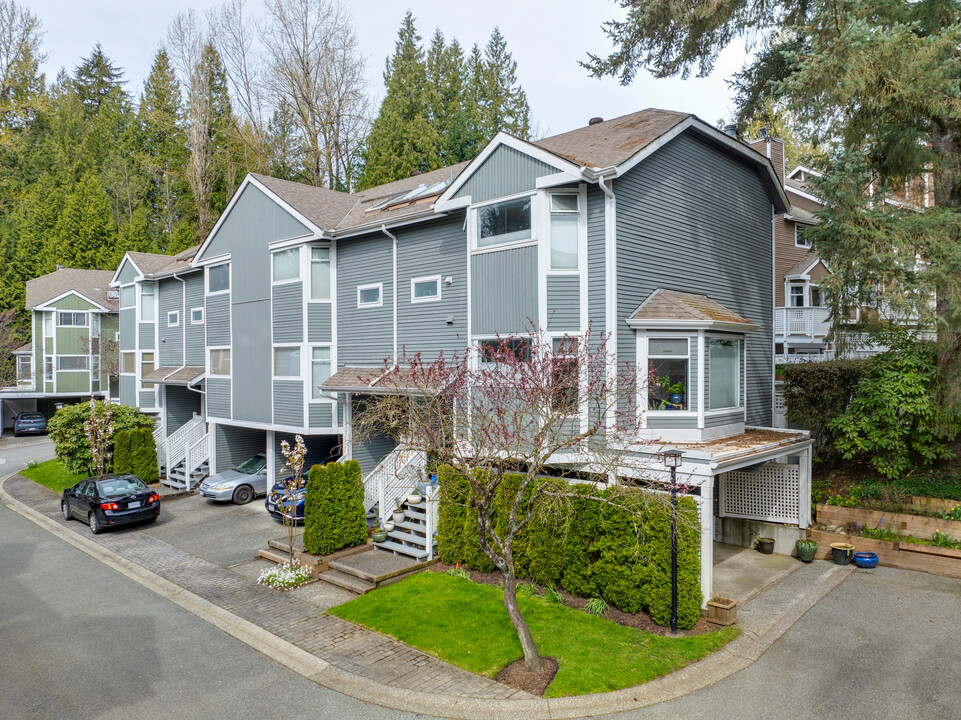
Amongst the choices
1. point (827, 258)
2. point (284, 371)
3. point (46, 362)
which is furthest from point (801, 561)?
point (46, 362)

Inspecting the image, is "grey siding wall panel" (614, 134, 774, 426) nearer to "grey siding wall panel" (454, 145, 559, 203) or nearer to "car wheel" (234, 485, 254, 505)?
"grey siding wall panel" (454, 145, 559, 203)

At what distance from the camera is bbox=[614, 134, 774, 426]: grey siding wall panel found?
530 inches

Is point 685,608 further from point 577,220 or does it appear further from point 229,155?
point 229,155

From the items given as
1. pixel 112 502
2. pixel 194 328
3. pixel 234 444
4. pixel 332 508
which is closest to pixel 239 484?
pixel 234 444

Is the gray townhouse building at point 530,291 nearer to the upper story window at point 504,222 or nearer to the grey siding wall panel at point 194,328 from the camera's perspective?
the upper story window at point 504,222

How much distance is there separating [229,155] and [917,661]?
43.8 m

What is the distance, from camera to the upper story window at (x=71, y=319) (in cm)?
4025

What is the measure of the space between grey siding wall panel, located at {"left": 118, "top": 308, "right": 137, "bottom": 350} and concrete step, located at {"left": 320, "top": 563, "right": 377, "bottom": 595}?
21.5 meters

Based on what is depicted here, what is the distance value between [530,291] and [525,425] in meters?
3.38

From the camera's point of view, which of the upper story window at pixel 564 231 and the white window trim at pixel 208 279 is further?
the white window trim at pixel 208 279

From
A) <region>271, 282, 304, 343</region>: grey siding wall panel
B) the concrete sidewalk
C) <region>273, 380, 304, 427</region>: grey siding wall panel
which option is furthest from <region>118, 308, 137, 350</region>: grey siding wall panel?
the concrete sidewalk

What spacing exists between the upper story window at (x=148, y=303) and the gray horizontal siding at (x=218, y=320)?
23.5ft

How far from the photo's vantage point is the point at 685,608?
10344 mm

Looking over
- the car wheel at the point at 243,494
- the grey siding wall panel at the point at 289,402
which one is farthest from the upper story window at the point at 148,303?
the grey siding wall panel at the point at 289,402
